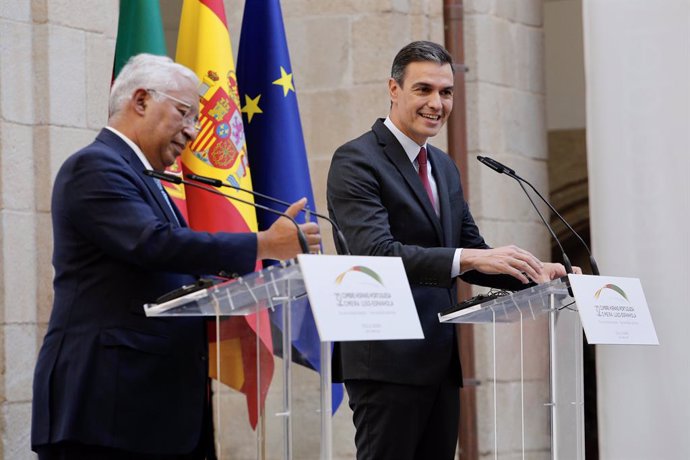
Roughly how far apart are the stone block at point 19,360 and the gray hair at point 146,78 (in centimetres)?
160

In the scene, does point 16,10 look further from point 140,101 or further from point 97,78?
point 140,101

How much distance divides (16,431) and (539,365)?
2.04m

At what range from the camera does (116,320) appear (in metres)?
3.34

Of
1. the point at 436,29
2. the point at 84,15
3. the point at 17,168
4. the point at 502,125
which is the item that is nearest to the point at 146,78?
the point at 17,168

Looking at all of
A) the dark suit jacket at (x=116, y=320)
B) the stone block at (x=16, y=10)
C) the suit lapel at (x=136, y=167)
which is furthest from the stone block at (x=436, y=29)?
the dark suit jacket at (x=116, y=320)

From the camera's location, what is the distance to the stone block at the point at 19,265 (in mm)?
4891

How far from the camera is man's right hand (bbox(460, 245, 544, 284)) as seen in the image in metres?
3.73

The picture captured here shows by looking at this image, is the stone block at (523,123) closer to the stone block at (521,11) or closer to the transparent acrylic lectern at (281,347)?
the stone block at (521,11)

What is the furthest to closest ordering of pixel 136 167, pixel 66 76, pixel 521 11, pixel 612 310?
pixel 521 11, pixel 66 76, pixel 612 310, pixel 136 167

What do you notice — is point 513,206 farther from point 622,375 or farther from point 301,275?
point 301,275

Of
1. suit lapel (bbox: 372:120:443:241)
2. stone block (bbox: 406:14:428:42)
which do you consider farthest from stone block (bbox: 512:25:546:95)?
suit lapel (bbox: 372:120:443:241)

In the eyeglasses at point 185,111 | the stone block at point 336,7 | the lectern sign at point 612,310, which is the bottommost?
the lectern sign at point 612,310

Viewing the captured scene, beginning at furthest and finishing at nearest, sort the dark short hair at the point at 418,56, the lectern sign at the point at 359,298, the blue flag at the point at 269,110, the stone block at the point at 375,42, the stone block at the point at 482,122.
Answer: the stone block at the point at 482,122, the stone block at the point at 375,42, the blue flag at the point at 269,110, the dark short hair at the point at 418,56, the lectern sign at the point at 359,298

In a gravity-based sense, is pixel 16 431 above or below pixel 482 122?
below
